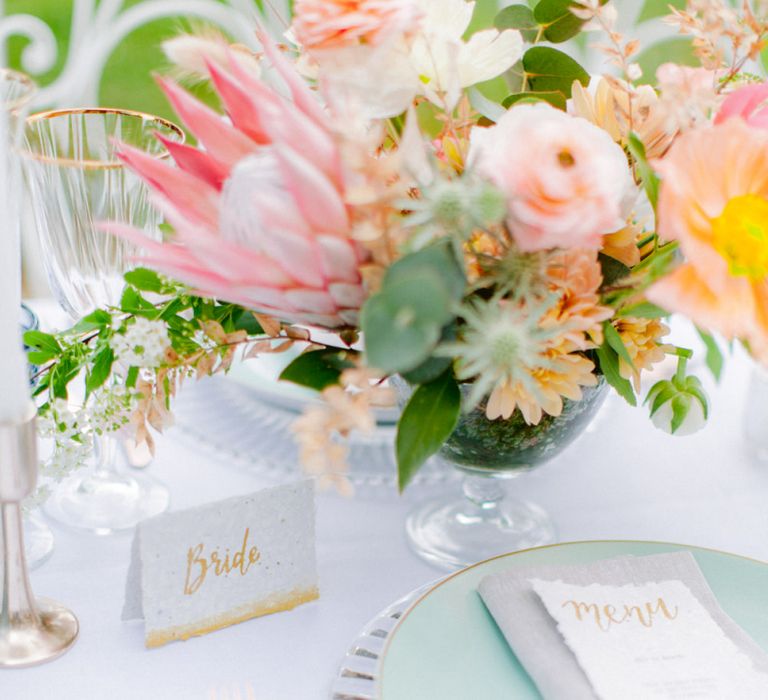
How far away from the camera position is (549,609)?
22.7 inches

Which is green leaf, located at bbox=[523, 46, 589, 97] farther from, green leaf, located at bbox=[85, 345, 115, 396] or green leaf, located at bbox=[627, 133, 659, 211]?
green leaf, located at bbox=[85, 345, 115, 396]

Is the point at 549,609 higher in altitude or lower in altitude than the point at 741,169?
lower

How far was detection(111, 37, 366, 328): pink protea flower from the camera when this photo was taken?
1.43ft

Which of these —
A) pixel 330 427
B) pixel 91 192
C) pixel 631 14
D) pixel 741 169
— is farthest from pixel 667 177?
pixel 631 14

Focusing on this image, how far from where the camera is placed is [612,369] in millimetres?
584

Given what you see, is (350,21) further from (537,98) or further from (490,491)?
(490,491)

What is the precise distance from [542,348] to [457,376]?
5cm

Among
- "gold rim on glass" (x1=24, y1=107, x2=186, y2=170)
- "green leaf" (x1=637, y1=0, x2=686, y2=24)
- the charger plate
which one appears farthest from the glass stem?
"green leaf" (x1=637, y1=0, x2=686, y2=24)

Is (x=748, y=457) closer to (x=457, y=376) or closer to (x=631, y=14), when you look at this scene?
(x=457, y=376)

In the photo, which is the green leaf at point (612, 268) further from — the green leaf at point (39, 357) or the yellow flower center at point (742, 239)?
the green leaf at point (39, 357)

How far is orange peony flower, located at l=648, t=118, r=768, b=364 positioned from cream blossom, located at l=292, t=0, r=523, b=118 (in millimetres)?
127

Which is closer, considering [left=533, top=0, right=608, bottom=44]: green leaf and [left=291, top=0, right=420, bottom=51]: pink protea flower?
[left=291, top=0, right=420, bottom=51]: pink protea flower

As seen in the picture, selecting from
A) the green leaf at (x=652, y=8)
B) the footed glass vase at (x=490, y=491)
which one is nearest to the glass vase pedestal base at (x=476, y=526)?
the footed glass vase at (x=490, y=491)

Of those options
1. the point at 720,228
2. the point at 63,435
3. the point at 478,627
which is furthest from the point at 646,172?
the point at 63,435
